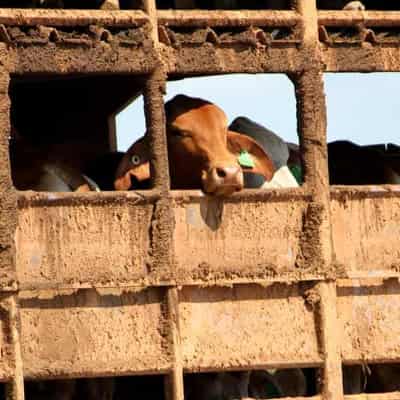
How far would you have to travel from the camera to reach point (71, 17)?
1981cm

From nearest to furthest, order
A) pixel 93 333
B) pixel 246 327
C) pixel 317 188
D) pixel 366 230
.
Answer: pixel 93 333, pixel 246 327, pixel 317 188, pixel 366 230

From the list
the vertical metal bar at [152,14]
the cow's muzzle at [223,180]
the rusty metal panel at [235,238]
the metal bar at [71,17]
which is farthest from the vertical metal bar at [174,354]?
the metal bar at [71,17]

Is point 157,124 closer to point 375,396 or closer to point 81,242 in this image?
point 81,242

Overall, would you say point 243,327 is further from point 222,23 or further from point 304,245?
point 222,23

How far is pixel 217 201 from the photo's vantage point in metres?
20.2

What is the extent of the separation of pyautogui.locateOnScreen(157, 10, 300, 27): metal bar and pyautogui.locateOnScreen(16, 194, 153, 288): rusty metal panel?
4.56 feet

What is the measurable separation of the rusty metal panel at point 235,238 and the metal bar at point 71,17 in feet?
4.43

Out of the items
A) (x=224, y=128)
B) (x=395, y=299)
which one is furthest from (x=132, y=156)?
(x=395, y=299)

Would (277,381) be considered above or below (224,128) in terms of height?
below

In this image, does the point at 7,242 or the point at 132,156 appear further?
the point at 132,156

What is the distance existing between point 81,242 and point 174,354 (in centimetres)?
104

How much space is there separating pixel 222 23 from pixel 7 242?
7.93ft

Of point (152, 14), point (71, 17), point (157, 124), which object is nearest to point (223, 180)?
point (157, 124)

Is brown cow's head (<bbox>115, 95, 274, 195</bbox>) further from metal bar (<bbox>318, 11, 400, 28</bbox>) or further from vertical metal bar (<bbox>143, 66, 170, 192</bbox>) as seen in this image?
metal bar (<bbox>318, 11, 400, 28</bbox>)
